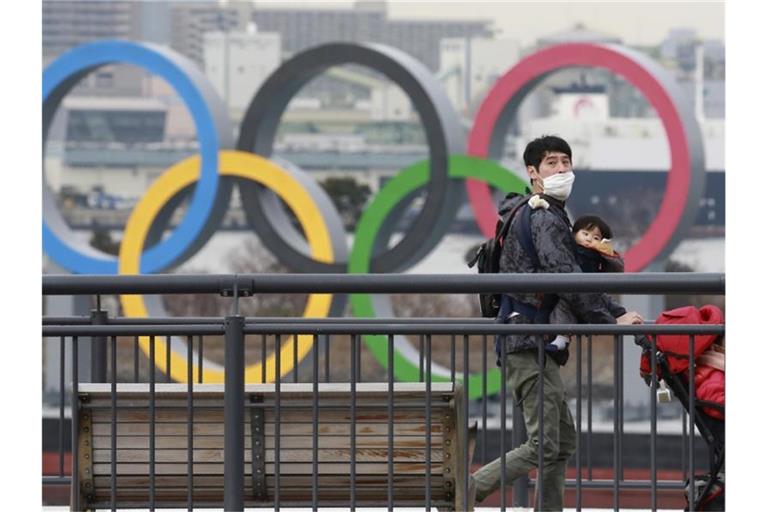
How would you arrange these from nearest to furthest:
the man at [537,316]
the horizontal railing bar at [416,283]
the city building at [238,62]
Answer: the horizontal railing bar at [416,283] < the man at [537,316] < the city building at [238,62]

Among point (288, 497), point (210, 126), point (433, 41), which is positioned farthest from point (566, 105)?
point (288, 497)

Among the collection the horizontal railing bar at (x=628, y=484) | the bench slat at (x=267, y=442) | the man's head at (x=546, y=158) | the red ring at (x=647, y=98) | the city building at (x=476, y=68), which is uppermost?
the city building at (x=476, y=68)

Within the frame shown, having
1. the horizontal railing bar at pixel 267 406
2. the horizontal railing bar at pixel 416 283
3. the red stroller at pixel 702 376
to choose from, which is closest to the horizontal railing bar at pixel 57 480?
the horizontal railing bar at pixel 267 406

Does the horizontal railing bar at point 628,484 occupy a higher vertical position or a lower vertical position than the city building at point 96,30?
lower

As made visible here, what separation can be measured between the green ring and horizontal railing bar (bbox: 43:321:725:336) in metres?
17.5

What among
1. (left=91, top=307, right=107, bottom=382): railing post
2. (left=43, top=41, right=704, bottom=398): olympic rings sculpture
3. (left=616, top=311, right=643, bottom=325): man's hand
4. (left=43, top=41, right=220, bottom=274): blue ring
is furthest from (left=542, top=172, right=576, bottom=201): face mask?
(left=43, top=41, right=220, bottom=274): blue ring

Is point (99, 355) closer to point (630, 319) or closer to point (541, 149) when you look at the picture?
point (541, 149)

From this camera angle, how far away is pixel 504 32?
108312 mm

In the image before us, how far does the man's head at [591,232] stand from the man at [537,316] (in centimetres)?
12

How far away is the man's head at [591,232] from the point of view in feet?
24.3

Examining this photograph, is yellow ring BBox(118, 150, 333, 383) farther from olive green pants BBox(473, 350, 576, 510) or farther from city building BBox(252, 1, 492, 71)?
city building BBox(252, 1, 492, 71)

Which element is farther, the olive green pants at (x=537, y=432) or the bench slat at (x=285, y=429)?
the olive green pants at (x=537, y=432)

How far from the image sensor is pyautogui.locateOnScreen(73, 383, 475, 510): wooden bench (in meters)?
6.79

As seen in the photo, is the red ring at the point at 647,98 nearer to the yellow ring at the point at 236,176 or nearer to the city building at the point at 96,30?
the yellow ring at the point at 236,176
